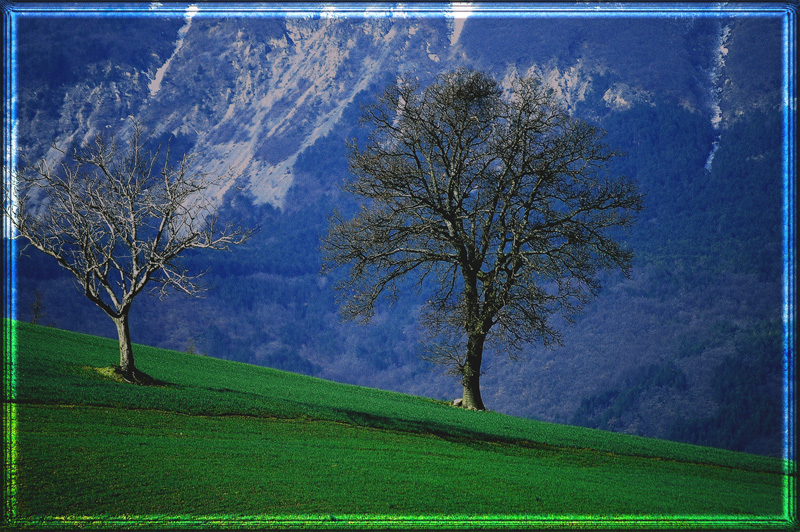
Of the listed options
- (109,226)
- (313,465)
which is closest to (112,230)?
(109,226)

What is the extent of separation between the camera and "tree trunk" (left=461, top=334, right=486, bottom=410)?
2950 cm

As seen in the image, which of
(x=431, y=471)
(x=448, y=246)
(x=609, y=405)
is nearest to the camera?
(x=431, y=471)

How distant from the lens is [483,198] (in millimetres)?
29656

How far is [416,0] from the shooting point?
12891mm

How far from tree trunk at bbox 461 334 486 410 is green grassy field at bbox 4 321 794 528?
2.65 metres

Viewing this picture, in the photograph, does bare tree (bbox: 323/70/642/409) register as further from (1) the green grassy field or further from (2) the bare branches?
(2) the bare branches

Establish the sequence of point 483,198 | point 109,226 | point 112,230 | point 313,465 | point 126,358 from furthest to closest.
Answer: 1. point 483,198
2. point 109,226
3. point 126,358
4. point 112,230
5. point 313,465

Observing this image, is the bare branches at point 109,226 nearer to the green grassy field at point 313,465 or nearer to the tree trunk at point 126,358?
the tree trunk at point 126,358

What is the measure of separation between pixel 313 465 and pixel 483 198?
16.7 meters

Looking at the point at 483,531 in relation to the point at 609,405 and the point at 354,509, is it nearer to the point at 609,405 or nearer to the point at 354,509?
the point at 354,509

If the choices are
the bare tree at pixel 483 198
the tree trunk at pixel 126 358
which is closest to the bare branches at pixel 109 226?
the tree trunk at pixel 126 358

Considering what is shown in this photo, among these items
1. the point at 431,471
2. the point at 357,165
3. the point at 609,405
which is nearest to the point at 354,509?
the point at 431,471

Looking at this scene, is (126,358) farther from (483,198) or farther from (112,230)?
(483,198)

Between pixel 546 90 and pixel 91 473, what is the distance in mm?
22928
